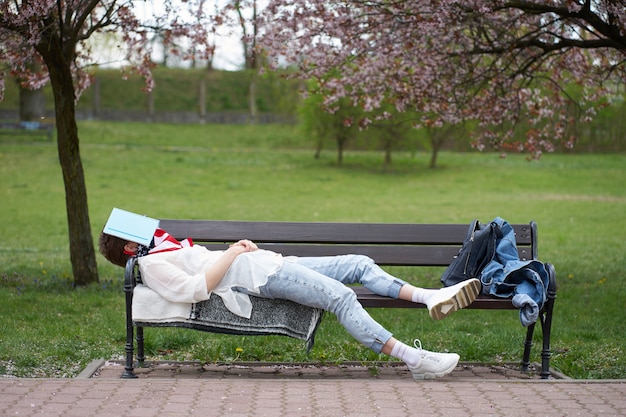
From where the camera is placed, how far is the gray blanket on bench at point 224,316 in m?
5.16

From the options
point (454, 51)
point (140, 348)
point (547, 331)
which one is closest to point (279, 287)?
point (140, 348)

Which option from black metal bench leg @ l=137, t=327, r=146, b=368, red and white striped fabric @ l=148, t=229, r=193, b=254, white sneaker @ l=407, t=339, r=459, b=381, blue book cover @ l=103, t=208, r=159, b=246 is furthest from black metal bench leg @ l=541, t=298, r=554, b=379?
black metal bench leg @ l=137, t=327, r=146, b=368

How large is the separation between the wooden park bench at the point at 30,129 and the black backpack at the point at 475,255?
34003 mm

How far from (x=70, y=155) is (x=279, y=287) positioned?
15.0ft

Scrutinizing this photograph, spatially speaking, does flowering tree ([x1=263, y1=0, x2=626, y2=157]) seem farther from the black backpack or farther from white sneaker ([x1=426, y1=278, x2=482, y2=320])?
white sneaker ([x1=426, y1=278, x2=482, y2=320])

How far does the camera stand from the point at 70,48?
8828 millimetres

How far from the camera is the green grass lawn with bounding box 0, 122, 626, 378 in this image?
638 cm

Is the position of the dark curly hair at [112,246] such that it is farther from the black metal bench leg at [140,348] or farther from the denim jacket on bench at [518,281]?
the denim jacket on bench at [518,281]

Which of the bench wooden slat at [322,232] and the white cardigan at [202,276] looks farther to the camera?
the bench wooden slat at [322,232]

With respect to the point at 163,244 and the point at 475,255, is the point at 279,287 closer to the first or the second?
the point at 163,244

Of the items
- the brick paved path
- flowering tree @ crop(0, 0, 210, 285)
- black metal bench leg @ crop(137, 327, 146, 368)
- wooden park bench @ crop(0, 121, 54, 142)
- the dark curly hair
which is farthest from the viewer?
wooden park bench @ crop(0, 121, 54, 142)

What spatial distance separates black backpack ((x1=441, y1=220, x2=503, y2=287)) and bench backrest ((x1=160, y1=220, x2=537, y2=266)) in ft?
2.46

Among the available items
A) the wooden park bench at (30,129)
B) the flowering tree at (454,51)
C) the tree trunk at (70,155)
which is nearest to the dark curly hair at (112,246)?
the tree trunk at (70,155)

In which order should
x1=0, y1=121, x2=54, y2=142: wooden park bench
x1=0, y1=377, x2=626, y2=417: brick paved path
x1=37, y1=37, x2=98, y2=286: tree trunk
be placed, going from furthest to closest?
1. x1=0, y1=121, x2=54, y2=142: wooden park bench
2. x1=37, y1=37, x2=98, y2=286: tree trunk
3. x1=0, y1=377, x2=626, y2=417: brick paved path
